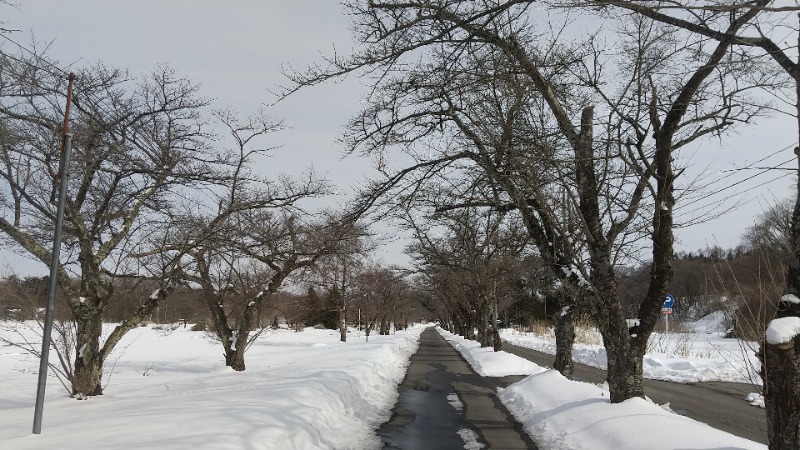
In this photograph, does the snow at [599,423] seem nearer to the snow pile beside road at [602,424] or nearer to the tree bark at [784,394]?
the snow pile beside road at [602,424]

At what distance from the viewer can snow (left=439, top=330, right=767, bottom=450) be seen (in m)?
5.57

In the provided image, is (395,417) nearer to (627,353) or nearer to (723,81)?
(627,353)

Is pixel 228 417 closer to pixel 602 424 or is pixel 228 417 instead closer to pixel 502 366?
pixel 602 424

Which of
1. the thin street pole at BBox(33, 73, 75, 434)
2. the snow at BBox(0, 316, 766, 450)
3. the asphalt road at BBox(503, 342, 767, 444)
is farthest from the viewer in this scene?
the asphalt road at BBox(503, 342, 767, 444)

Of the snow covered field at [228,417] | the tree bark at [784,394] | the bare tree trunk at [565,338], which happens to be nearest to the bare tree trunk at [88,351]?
the snow covered field at [228,417]

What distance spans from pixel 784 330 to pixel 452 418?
639 cm

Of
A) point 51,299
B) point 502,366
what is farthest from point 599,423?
point 502,366

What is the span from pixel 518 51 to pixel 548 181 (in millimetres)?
1811

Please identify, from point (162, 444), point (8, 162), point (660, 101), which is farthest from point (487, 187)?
point (8, 162)

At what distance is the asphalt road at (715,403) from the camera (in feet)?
30.3

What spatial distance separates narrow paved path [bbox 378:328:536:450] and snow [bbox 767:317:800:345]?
3.82 metres

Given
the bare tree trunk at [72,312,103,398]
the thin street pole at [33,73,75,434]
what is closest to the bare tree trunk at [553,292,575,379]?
the bare tree trunk at [72,312,103,398]

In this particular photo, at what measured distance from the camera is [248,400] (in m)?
8.02

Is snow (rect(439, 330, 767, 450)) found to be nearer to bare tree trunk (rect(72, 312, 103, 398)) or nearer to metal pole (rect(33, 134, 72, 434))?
metal pole (rect(33, 134, 72, 434))
